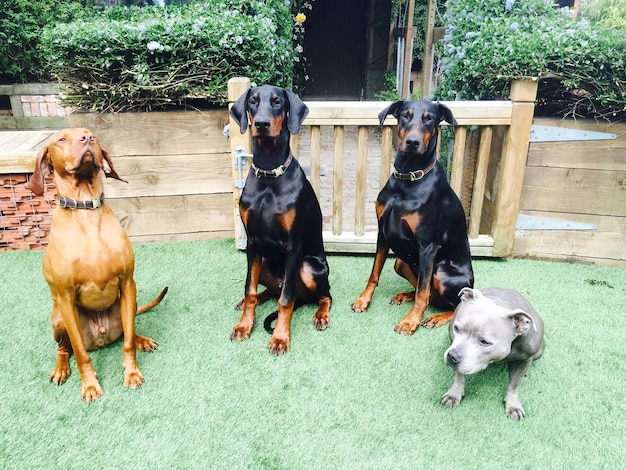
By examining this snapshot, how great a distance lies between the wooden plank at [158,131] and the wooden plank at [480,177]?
6.56ft

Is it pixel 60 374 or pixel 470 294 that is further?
pixel 60 374

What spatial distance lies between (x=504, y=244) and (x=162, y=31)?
3.10m

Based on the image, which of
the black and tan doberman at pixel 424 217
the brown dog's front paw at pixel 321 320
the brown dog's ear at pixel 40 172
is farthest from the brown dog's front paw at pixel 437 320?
the brown dog's ear at pixel 40 172

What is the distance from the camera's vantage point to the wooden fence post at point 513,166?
3424mm

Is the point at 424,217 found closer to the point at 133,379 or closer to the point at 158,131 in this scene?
the point at 133,379

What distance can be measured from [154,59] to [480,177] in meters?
2.66

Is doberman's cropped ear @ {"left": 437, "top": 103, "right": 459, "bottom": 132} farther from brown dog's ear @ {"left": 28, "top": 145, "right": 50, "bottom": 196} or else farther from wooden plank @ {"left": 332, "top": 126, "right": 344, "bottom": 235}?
brown dog's ear @ {"left": 28, "top": 145, "right": 50, "bottom": 196}

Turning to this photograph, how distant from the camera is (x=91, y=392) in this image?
229 cm

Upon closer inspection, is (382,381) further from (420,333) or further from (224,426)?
(224,426)

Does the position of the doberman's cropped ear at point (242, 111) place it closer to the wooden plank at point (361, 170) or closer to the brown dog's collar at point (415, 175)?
the brown dog's collar at point (415, 175)

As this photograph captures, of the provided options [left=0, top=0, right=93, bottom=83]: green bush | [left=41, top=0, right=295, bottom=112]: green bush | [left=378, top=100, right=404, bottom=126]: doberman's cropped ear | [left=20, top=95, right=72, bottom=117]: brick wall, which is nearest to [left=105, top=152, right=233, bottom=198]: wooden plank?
[left=41, top=0, right=295, bottom=112]: green bush

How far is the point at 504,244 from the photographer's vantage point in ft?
12.5

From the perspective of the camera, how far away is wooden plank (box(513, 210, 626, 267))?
368cm

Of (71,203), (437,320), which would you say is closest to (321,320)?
(437,320)
